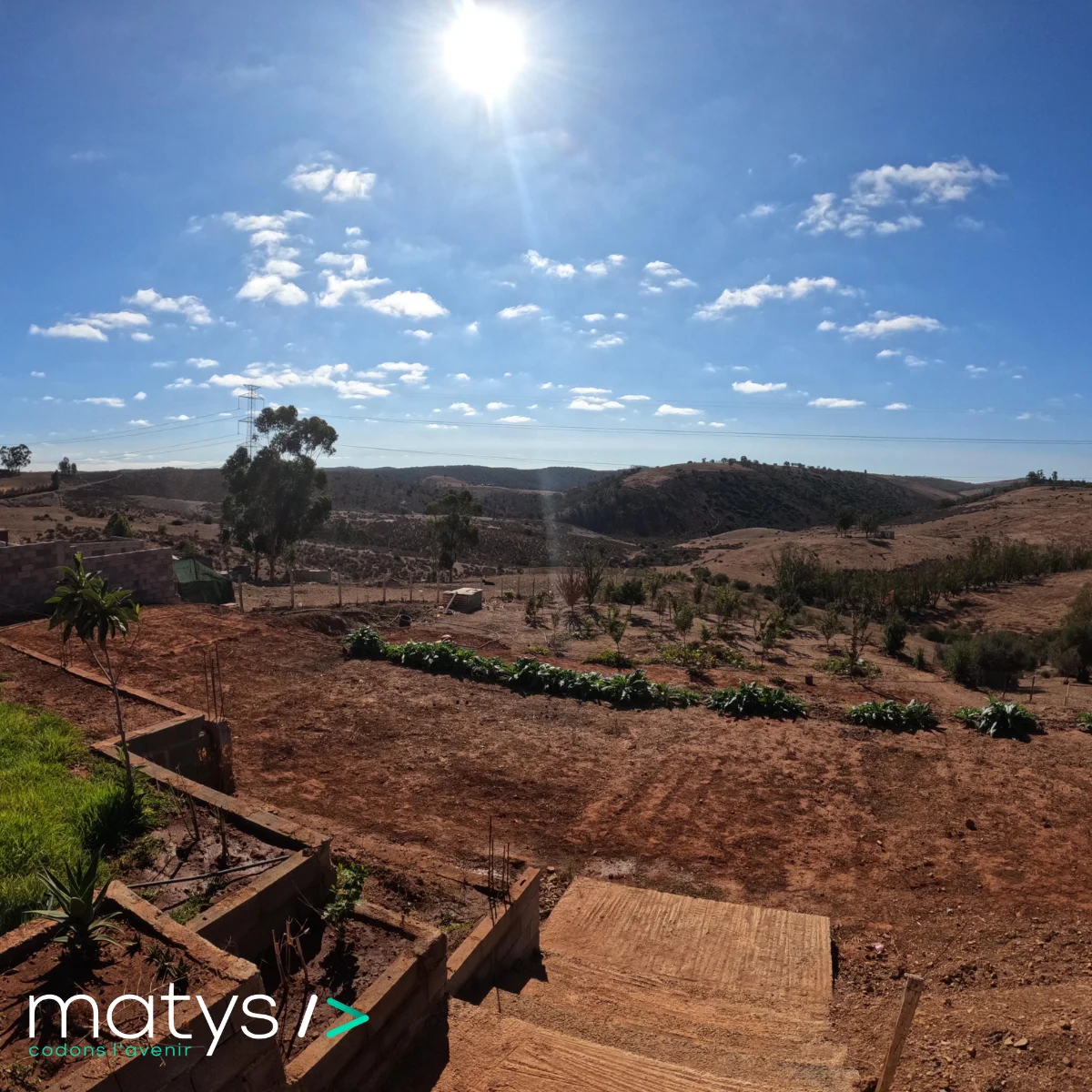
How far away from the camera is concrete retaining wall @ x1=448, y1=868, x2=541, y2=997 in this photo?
5055 millimetres

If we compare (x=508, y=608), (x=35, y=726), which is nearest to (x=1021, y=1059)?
(x=35, y=726)

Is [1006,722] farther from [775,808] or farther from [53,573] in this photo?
[53,573]

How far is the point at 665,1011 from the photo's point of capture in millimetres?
5285

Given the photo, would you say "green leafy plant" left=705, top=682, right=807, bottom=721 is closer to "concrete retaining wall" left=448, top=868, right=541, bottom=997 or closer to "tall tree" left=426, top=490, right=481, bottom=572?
"concrete retaining wall" left=448, top=868, right=541, bottom=997

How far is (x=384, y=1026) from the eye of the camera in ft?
13.5

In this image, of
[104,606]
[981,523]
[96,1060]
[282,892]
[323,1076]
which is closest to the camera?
[96,1060]

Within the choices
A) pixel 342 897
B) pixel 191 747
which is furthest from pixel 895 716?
pixel 191 747

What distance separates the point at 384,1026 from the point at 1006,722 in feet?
36.6

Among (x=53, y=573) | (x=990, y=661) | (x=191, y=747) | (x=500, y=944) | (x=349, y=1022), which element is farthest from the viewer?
(x=990, y=661)

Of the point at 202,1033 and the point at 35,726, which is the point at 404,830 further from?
the point at 202,1033

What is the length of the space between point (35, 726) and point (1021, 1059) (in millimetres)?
9161

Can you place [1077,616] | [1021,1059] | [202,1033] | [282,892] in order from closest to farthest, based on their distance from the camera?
[202,1033]
[1021,1059]
[282,892]
[1077,616]

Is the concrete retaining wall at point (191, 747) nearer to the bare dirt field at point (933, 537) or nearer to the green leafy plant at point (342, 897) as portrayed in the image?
the green leafy plant at point (342, 897)

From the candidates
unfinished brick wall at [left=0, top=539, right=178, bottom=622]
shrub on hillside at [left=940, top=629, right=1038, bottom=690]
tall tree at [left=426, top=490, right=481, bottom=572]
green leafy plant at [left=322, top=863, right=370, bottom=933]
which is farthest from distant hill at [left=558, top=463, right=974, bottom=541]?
green leafy plant at [left=322, top=863, right=370, bottom=933]
